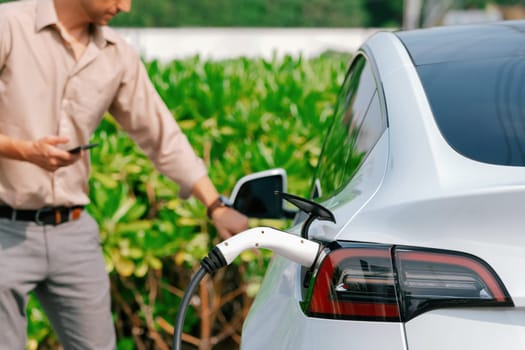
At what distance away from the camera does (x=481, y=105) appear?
7.52ft

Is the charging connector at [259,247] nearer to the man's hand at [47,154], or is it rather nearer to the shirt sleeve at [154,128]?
the man's hand at [47,154]

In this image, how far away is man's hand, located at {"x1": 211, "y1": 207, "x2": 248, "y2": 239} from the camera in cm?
340

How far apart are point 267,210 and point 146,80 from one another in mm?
688

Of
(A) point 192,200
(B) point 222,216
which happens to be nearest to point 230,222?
(B) point 222,216

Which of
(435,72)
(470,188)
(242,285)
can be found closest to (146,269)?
(242,285)

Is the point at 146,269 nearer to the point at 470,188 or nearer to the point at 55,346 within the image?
the point at 55,346

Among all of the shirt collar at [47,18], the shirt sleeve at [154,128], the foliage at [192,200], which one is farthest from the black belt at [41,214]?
the foliage at [192,200]

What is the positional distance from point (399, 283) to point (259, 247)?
15.4 inches

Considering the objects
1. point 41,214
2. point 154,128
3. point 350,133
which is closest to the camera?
point 350,133

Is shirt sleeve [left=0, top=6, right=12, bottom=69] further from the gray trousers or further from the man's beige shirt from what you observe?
the gray trousers

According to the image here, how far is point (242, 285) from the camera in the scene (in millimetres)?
5324

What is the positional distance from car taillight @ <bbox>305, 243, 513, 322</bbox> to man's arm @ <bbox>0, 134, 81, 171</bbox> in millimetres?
1192

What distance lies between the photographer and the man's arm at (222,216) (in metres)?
3.40

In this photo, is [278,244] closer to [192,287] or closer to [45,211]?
[192,287]
